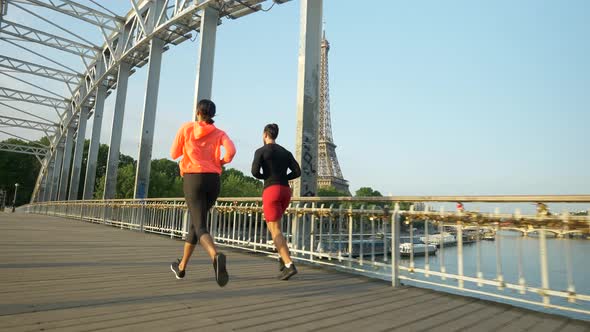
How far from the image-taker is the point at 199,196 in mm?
3354

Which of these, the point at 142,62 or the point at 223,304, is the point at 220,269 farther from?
the point at 142,62

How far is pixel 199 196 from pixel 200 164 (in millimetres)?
305

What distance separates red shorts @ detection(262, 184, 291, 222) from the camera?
3855 mm

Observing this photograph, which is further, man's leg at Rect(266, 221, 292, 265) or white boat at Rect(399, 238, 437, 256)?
man's leg at Rect(266, 221, 292, 265)

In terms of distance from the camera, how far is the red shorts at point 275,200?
3.86 meters

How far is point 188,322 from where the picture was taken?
2.23 m

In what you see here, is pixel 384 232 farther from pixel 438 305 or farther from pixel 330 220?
pixel 438 305

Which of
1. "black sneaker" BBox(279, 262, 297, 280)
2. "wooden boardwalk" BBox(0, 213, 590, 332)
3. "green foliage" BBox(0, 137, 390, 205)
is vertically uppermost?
"green foliage" BBox(0, 137, 390, 205)

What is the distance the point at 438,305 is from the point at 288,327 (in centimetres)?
151

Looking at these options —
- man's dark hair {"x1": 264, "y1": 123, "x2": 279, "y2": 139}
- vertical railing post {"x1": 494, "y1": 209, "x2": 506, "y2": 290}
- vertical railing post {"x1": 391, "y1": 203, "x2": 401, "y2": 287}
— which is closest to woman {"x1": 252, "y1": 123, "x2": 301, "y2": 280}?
man's dark hair {"x1": 264, "y1": 123, "x2": 279, "y2": 139}

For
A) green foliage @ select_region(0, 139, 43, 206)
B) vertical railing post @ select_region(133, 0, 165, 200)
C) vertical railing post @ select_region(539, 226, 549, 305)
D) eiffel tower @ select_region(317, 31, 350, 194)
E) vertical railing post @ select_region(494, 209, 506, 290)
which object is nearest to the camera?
vertical railing post @ select_region(539, 226, 549, 305)

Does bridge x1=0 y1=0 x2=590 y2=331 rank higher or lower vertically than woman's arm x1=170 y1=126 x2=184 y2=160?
lower

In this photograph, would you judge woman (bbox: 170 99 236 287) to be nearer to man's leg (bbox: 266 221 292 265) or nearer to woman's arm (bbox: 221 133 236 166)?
woman's arm (bbox: 221 133 236 166)

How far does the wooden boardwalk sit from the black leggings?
56 centimetres
